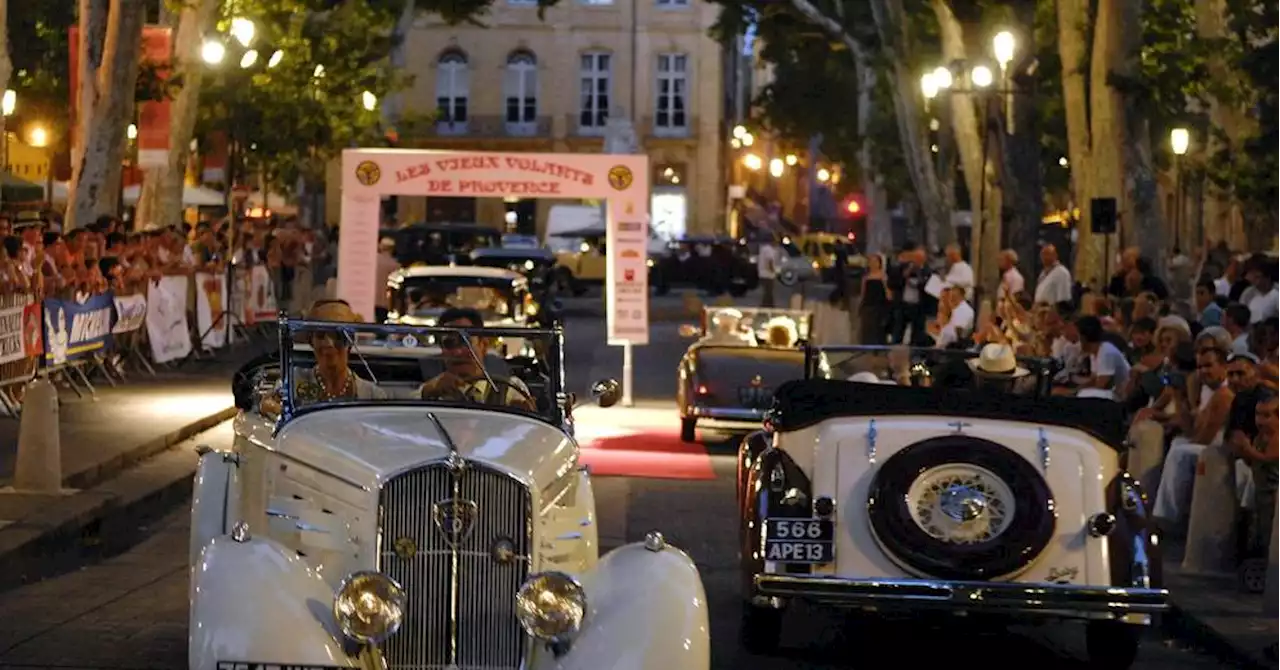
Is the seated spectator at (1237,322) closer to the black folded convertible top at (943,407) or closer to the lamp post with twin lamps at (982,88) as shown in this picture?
the black folded convertible top at (943,407)

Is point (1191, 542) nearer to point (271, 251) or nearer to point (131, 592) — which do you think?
point (131, 592)

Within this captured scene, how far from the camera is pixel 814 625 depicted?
11.9m

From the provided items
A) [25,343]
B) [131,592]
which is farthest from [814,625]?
[25,343]

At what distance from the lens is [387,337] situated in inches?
398

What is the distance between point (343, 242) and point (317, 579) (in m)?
17.2

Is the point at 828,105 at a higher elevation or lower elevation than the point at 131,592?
higher

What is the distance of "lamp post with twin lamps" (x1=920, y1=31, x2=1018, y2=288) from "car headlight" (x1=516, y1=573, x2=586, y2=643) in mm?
27878

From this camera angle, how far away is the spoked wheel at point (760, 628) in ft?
35.3

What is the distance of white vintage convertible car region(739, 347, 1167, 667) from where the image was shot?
A: 33.4 ft

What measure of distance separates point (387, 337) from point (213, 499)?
107cm

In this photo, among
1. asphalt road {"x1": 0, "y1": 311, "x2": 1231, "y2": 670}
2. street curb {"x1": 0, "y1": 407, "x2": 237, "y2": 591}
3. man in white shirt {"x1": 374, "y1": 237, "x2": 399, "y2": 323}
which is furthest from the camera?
man in white shirt {"x1": 374, "y1": 237, "x2": 399, "y2": 323}

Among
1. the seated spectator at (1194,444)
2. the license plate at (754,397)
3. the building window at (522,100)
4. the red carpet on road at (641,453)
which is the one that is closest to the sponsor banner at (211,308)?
the red carpet on road at (641,453)

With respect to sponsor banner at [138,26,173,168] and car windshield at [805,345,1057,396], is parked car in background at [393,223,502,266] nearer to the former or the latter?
sponsor banner at [138,26,173,168]

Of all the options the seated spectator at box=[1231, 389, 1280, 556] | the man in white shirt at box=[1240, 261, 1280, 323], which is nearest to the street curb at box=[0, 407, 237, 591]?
the seated spectator at box=[1231, 389, 1280, 556]
